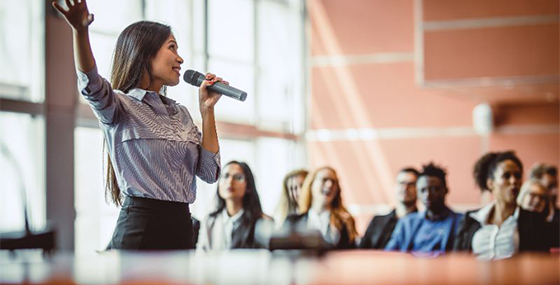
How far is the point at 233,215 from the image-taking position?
4980 millimetres

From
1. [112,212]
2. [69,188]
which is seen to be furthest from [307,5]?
[69,188]

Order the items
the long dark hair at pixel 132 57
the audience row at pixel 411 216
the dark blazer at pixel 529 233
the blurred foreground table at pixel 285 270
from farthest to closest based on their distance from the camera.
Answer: the audience row at pixel 411 216
the dark blazer at pixel 529 233
the long dark hair at pixel 132 57
the blurred foreground table at pixel 285 270

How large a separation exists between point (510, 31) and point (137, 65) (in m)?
5.30

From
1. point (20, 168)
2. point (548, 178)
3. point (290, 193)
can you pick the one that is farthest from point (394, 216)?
point (20, 168)

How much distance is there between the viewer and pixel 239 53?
7711 mm

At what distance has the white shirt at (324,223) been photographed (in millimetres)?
5310

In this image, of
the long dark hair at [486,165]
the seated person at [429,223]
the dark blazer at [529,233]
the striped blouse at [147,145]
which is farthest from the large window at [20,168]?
the striped blouse at [147,145]

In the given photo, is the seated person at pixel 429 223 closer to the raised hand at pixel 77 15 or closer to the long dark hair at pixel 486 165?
the long dark hair at pixel 486 165

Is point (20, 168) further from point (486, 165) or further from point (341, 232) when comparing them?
point (486, 165)

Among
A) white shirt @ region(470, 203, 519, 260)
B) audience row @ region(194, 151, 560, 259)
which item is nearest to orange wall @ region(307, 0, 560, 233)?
audience row @ region(194, 151, 560, 259)

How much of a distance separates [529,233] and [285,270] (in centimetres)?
350

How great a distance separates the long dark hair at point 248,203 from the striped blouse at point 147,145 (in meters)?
2.51

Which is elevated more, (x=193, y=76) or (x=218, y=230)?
(x=193, y=76)

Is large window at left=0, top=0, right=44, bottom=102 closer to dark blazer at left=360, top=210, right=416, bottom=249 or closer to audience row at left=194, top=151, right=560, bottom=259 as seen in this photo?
audience row at left=194, top=151, right=560, bottom=259
